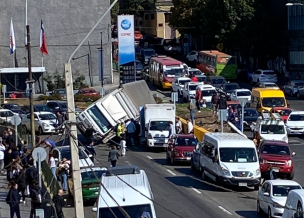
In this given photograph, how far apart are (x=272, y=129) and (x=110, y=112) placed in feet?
29.1

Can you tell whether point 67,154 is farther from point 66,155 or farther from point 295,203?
point 295,203

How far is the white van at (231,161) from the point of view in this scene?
29.5 metres

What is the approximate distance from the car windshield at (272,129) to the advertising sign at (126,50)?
62.0ft

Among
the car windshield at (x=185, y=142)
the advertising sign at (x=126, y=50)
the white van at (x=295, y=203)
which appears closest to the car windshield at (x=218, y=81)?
the advertising sign at (x=126, y=50)

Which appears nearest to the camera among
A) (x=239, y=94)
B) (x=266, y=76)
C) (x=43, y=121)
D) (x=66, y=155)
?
(x=66, y=155)

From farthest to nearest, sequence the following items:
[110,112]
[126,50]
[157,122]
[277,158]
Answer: [126,50] < [110,112] < [157,122] < [277,158]

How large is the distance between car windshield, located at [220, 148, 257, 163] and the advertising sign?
26807mm

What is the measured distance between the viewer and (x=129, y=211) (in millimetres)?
19781

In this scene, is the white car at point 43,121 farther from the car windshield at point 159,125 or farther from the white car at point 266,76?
the white car at point 266,76

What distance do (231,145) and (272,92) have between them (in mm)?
19245

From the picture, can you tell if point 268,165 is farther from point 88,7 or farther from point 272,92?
point 88,7

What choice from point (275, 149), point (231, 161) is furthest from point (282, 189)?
point (275, 149)

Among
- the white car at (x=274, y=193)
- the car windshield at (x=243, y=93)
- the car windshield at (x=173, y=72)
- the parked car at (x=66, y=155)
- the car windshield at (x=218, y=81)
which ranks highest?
the car windshield at (x=173, y=72)

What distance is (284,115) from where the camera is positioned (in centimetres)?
4653
